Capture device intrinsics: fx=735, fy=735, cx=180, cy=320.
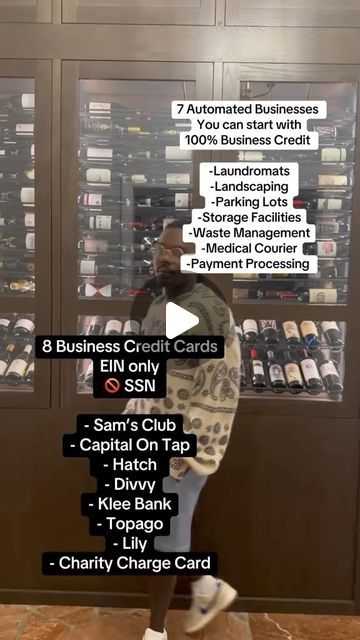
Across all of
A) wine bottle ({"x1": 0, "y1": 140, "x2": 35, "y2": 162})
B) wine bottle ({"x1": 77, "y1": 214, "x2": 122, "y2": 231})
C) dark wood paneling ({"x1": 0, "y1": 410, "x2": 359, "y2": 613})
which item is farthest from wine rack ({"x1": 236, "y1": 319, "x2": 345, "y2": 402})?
wine bottle ({"x1": 0, "y1": 140, "x2": 35, "y2": 162})

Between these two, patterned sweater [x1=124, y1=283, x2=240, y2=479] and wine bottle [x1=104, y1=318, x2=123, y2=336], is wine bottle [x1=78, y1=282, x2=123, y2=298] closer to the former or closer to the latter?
wine bottle [x1=104, y1=318, x2=123, y2=336]

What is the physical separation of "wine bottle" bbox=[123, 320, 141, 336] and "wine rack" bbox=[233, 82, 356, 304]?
34 centimetres

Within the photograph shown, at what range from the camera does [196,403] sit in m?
2.19

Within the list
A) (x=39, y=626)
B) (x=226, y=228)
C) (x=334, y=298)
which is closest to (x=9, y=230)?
(x=226, y=228)

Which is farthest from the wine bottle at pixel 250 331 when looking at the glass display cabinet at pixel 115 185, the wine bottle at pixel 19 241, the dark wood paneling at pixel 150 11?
the dark wood paneling at pixel 150 11

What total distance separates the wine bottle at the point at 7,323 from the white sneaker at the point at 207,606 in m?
1.10

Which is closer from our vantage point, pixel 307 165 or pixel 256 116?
pixel 256 116

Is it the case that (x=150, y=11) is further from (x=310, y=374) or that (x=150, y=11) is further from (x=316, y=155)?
(x=310, y=374)

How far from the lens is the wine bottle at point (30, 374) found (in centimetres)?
251

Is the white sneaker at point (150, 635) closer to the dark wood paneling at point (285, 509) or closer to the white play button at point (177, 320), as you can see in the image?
the dark wood paneling at point (285, 509)

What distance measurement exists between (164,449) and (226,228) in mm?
714

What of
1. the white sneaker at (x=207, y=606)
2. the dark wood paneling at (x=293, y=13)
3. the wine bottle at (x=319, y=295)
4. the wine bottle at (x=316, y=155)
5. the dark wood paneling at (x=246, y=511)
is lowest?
the white sneaker at (x=207, y=606)

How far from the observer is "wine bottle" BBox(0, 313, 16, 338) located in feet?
8.24

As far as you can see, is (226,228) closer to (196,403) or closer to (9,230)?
(196,403)
